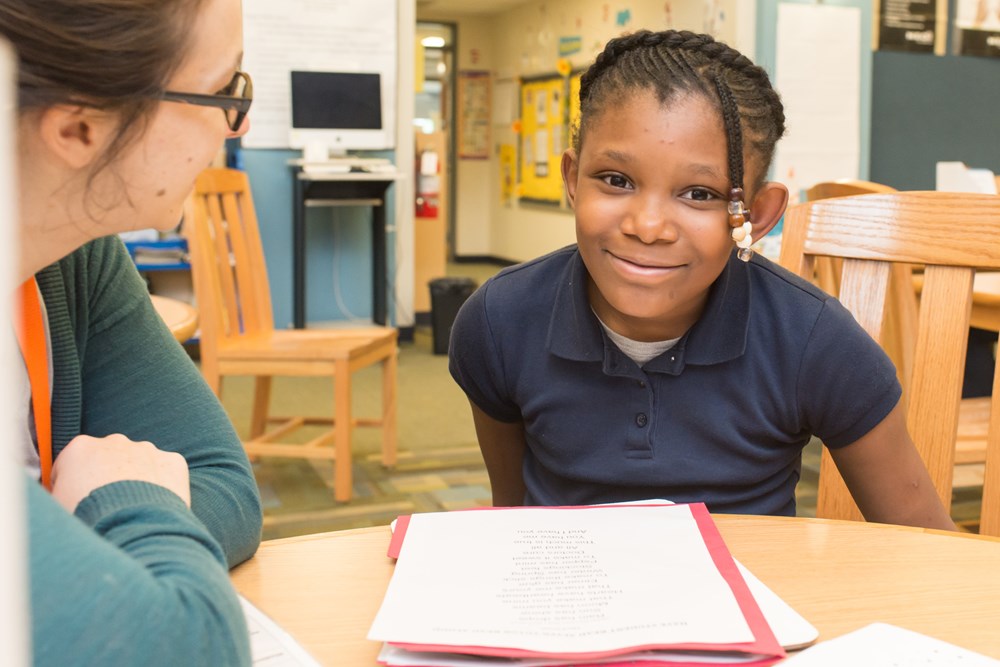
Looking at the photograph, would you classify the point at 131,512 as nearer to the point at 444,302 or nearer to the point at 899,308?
the point at 899,308

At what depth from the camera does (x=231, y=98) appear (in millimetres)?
757

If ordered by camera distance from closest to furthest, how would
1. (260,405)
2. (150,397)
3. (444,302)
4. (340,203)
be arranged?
(150,397)
(260,405)
(340,203)
(444,302)

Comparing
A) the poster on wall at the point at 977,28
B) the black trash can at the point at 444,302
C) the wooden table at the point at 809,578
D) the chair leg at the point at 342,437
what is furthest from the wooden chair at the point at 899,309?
the poster on wall at the point at 977,28

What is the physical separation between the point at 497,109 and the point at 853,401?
28.0 feet

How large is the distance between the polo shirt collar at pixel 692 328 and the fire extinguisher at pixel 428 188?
476 cm

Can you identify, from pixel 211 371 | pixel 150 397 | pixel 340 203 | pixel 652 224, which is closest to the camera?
pixel 150 397

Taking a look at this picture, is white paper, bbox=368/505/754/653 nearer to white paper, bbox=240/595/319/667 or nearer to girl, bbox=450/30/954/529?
white paper, bbox=240/595/319/667

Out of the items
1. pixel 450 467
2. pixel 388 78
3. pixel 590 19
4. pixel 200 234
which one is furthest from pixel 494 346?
pixel 590 19

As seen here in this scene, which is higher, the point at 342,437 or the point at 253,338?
the point at 253,338

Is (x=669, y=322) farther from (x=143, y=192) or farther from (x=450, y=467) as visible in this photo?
(x=450, y=467)

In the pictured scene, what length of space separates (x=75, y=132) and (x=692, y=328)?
0.68 metres

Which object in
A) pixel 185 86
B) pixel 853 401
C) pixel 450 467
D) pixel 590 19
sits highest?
pixel 590 19

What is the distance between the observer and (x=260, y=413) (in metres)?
3.15

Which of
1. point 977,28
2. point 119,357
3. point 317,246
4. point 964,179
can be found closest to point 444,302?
point 317,246
